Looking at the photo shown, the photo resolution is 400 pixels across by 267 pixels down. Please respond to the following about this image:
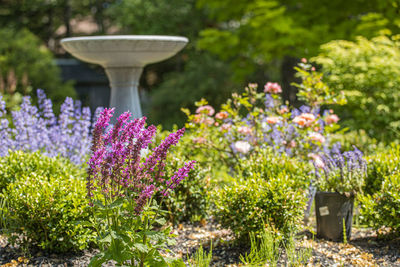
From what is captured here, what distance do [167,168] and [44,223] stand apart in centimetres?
117

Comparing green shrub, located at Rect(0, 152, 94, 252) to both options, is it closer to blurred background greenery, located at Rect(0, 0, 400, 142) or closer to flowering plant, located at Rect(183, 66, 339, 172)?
flowering plant, located at Rect(183, 66, 339, 172)

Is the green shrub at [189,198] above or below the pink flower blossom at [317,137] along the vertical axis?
below

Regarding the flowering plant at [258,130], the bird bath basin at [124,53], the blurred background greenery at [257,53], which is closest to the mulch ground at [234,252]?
the flowering plant at [258,130]

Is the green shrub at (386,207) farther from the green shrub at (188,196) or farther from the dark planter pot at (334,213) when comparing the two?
the green shrub at (188,196)

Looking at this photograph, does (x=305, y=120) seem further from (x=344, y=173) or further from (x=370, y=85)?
(x=370, y=85)

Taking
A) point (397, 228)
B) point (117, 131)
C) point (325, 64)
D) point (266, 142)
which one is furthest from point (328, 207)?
point (325, 64)

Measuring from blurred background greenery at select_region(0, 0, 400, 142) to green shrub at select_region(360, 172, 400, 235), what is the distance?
2.72 m

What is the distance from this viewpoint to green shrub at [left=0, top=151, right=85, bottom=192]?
392 cm

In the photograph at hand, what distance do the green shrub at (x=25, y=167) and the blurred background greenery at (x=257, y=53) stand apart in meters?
2.09

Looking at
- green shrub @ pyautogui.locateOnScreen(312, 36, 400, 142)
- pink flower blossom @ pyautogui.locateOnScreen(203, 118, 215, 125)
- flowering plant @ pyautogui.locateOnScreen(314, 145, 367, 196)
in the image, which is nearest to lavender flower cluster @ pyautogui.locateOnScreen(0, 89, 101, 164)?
pink flower blossom @ pyautogui.locateOnScreen(203, 118, 215, 125)

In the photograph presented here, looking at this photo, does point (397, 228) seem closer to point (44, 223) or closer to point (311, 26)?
point (44, 223)

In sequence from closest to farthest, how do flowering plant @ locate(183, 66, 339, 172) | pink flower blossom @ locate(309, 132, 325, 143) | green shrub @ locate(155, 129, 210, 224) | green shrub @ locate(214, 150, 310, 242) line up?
green shrub @ locate(214, 150, 310, 242)
green shrub @ locate(155, 129, 210, 224)
pink flower blossom @ locate(309, 132, 325, 143)
flowering plant @ locate(183, 66, 339, 172)

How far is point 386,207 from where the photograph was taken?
3592mm

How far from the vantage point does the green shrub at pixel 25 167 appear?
3918 mm
